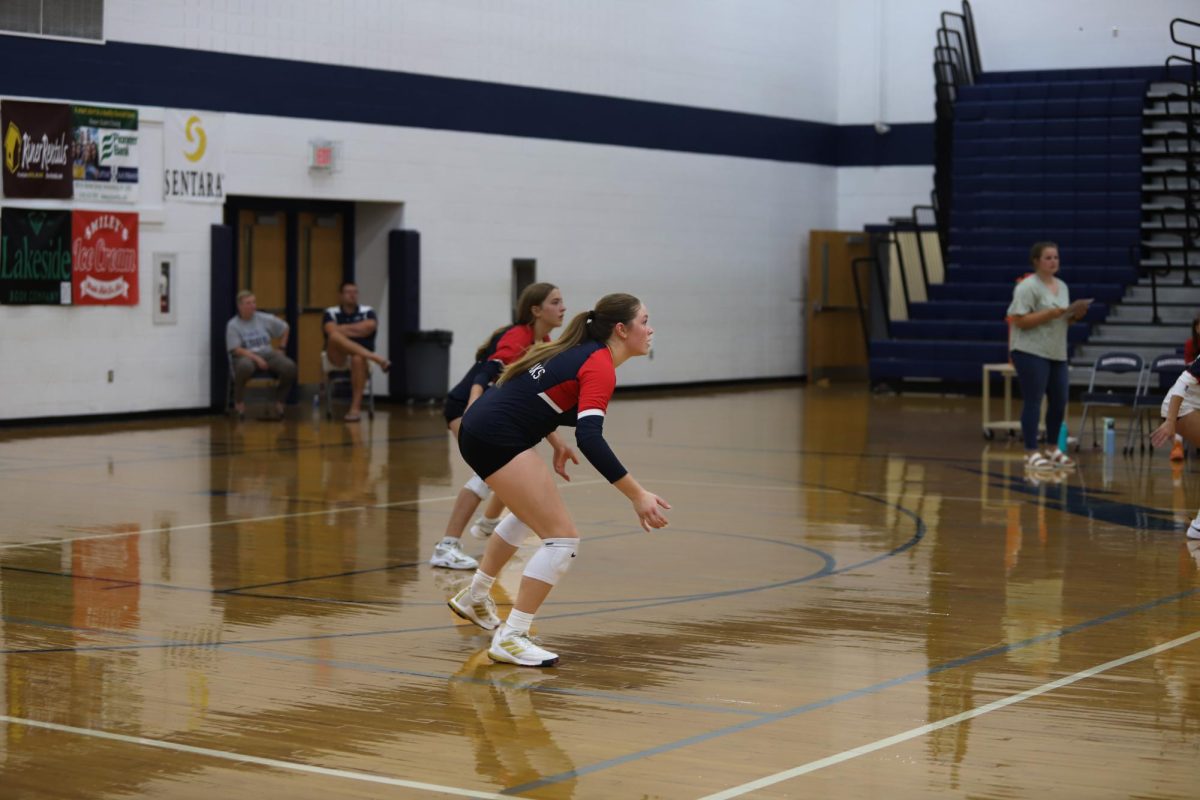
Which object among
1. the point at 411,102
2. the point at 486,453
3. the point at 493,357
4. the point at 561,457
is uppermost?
the point at 411,102

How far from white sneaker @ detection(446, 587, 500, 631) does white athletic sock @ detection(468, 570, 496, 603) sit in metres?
0.03

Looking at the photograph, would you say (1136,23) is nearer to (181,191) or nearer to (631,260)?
(631,260)

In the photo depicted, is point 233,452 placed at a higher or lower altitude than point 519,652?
higher

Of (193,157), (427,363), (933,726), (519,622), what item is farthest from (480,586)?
(427,363)

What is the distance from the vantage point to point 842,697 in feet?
20.7

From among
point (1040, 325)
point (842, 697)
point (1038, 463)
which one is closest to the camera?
point (842, 697)

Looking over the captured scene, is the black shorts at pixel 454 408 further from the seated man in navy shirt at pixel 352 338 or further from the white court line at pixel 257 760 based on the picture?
the seated man in navy shirt at pixel 352 338

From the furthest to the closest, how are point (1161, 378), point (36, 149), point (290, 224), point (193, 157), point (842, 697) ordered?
point (290, 224)
point (1161, 378)
point (193, 157)
point (36, 149)
point (842, 697)

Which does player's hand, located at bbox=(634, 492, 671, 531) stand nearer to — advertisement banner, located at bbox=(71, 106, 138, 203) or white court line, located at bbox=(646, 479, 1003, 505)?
white court line, located at bbox=(646, 479, 1003, 505)

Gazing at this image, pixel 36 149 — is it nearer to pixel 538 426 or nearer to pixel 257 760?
pixel 538 426

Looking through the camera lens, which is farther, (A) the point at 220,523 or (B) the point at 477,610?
(A) the point at 220,523

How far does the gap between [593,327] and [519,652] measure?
1.34 metres

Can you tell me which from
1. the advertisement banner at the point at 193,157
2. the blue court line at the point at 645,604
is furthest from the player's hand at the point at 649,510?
A: the advertisement banner at the point at 193,157

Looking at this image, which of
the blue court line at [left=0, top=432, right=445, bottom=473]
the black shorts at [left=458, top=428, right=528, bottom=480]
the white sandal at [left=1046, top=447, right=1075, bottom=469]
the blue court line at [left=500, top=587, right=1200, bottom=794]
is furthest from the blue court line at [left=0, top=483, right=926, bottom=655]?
the blue court line at [left=0, top=432, right=445, bottom=473]
